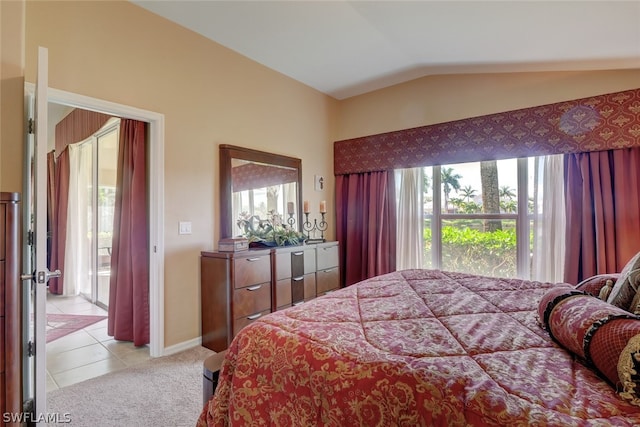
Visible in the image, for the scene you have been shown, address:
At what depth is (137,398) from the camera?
2041mm

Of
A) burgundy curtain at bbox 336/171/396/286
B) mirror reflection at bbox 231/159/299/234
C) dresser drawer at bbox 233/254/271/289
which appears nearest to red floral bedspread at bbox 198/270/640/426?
dresser drawer at bbox 233/254/271/289

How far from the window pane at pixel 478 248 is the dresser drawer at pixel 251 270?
86.7 inches

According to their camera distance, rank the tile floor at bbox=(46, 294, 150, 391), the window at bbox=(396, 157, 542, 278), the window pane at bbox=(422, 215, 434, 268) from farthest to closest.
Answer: the window pane at bbox=(422, 215, 434, 268), the window at bbox=(396, 157, 542, 278), the tile floor at bbox=(46, 294, 150, 391)

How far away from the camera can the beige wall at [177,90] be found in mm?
2211

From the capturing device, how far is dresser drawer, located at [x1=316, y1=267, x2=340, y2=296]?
12.3 ft

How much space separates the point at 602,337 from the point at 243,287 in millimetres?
2444

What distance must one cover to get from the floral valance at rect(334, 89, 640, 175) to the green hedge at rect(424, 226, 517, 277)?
864 mm

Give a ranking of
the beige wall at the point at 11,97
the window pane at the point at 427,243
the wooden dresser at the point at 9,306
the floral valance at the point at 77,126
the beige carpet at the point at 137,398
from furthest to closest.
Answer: the floral valance at the point at 77,126, the window pane at the point at 427,243, the beige carpet at the point at 137,398, the beige wall at the point at 11,97, the wooden dresser at the point at 9,306

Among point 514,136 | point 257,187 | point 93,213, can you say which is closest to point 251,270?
point 257,187

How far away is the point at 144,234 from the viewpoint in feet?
9.61

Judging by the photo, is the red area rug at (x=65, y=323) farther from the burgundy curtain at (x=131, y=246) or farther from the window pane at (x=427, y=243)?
the window pane at (x=427, y=243)

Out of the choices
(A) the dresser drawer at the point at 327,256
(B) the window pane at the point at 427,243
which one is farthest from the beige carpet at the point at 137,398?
(B) the window pane at the point at 427,243

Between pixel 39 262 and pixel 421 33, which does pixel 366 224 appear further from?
pixel 39 262

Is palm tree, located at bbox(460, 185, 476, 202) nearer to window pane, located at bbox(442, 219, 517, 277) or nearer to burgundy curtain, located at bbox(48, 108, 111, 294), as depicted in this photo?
window pane, located at bbox(442, 219, 517, 277)
